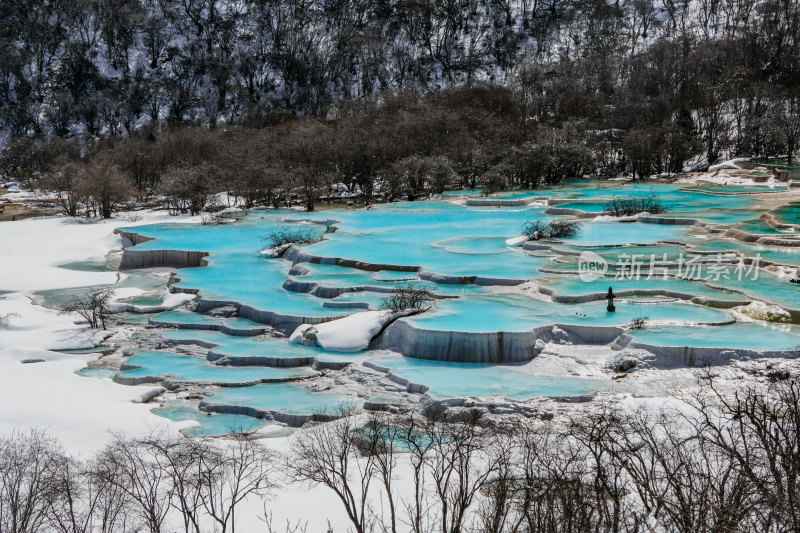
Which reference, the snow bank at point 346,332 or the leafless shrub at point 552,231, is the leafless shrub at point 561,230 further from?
the snow bank at point 346,332

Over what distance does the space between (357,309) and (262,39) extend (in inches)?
2067

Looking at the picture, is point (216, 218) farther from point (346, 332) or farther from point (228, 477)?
point (228, 477)

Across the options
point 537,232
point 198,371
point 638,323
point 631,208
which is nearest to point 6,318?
point 198,371

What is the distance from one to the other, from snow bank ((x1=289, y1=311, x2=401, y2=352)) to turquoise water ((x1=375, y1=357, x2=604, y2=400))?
879 millimetres

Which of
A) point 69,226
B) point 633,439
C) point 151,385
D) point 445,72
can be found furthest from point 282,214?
point 445,72

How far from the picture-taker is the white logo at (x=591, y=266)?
1678cm

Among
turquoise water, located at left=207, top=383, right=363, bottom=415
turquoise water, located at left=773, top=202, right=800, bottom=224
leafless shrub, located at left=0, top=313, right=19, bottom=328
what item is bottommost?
turquoise water, located at left=207, top=383, right=363, bottom=415

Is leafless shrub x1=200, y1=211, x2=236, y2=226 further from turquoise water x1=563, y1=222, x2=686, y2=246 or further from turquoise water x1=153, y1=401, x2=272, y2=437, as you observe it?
turquoise water x1=153, y1=401, x2=272, y2=437

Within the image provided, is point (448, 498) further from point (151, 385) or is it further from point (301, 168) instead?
point (301, 168)

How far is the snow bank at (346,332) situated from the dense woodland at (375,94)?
62.4ft

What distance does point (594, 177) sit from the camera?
40.1m

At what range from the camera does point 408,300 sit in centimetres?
1490

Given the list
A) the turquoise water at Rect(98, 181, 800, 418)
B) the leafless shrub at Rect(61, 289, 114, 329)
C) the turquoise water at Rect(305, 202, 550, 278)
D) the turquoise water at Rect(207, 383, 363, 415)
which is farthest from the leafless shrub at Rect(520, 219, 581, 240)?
the leafless shrub at Rect(61, 289, 114, 329)

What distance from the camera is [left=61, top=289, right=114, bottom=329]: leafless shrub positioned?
630 inches
